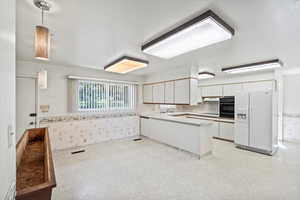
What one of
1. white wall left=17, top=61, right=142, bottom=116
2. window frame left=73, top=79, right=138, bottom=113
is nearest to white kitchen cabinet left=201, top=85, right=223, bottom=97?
window frame left=73, top=79, right=138, bottom=113

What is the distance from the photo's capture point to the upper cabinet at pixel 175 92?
3.82 metres

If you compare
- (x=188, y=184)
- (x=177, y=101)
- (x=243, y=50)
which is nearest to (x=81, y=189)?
(x=188, y=184)


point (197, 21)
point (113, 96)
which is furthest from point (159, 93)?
point (197, 21)

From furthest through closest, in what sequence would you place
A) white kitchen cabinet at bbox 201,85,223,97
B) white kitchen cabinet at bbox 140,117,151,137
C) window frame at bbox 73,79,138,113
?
1. white kitchen cabinet at bbox 201,85,223,97
2. white kitchen cabinet at bbox 140,117,151,137
3. window frame at bbox 73,79,138,113

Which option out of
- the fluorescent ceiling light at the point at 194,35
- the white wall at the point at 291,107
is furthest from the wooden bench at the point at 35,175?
the white wall at the point at 291,107

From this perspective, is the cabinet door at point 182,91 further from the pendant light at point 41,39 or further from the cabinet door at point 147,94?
the pendant light at point 41,39

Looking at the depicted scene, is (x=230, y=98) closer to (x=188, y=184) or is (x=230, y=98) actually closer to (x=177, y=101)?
A: (x=177, y=101)

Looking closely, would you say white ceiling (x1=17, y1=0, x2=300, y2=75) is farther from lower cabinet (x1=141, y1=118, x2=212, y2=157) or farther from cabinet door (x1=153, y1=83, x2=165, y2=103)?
cabinet door (x1=153, y1=83, x2=165, y2=103)

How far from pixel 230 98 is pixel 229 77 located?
2.97ft

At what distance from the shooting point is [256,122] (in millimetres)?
3781

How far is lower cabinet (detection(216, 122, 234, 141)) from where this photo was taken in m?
4.58

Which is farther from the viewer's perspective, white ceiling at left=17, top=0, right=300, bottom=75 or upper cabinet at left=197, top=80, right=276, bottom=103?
upper cabinet at left=197, top=80, right=276, bottom=103

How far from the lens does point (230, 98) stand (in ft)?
16.0

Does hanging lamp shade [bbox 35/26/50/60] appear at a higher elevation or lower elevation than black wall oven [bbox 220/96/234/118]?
higher
